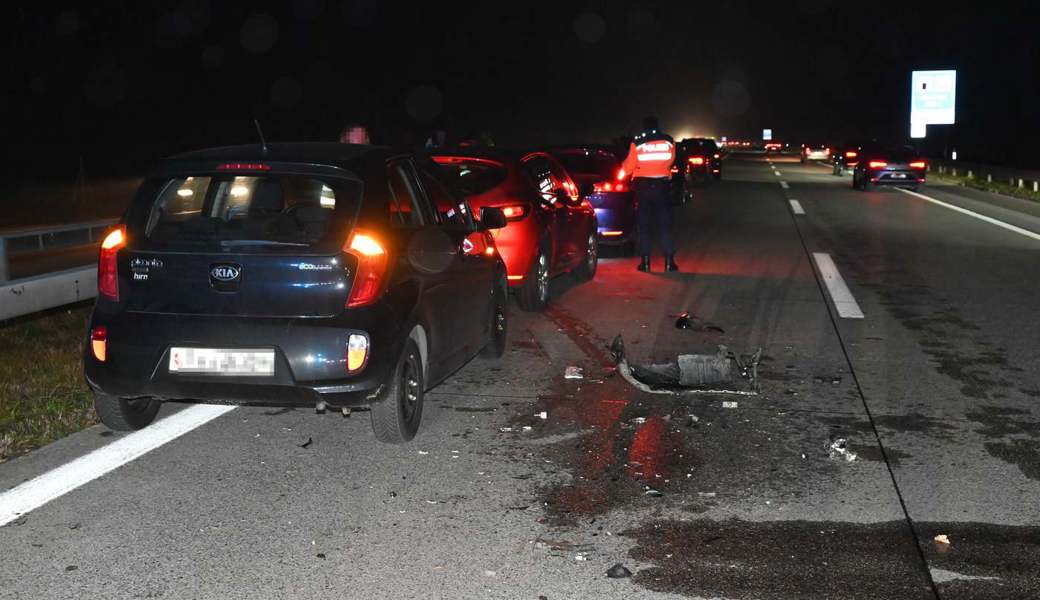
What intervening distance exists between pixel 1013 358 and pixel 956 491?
12.1 ft

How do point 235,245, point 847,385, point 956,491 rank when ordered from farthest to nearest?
Result: point 847,385 < point 235,245 < point 956,491

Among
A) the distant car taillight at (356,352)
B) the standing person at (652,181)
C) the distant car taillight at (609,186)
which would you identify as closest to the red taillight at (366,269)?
the distant car taillight at (356,352)

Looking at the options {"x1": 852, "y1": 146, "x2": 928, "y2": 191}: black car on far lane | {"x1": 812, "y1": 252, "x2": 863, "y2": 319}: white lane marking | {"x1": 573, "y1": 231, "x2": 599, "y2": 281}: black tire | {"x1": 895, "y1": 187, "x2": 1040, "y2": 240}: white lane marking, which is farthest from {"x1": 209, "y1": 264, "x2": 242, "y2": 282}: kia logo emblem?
{"x1": 852, "y1": 146, "x2": 928, "y2": 191}: black car on far lane

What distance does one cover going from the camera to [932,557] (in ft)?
14.4

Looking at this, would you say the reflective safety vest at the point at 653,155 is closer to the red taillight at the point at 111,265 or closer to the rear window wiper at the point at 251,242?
the rear window wiper at the point at 251,242

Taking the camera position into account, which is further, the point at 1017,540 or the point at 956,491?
the point at 956,491

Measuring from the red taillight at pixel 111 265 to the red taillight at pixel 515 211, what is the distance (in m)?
4.42

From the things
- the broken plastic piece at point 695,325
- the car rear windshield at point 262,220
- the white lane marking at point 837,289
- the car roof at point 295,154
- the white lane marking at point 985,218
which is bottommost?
the white lane marking at point 985,218

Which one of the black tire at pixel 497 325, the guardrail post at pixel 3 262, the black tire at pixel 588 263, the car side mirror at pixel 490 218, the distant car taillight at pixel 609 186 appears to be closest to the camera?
the car side mirror at pixel 490 218

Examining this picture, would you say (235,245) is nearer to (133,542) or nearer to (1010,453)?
(133,542)

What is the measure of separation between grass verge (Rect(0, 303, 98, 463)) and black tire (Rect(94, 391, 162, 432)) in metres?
0.34

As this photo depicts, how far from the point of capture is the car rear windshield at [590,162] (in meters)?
15.0

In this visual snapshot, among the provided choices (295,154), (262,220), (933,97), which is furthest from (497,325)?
(933,97)

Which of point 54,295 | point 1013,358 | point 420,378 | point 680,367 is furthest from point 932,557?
point 54,295
